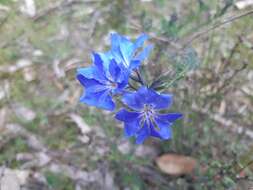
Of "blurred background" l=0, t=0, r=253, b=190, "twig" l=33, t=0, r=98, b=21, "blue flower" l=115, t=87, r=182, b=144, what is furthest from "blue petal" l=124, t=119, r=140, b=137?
"twig" l=33, t=0, r=98, b=21

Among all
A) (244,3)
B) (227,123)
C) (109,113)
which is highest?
(244,3)

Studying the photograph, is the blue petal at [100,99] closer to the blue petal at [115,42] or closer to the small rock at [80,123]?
the blue petal at [115,42]

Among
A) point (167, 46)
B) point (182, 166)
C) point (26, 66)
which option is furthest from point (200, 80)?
point (26, 66)

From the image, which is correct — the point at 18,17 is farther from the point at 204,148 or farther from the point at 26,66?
the point at 204,148

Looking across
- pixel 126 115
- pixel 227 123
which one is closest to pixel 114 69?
pixel 126 115

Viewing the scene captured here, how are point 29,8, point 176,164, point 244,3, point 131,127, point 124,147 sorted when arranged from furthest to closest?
point 29,8 → point 244,3 → point 124,147 → point 176,164 → point 131,127

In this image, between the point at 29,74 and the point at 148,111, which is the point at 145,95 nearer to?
A: the point at 148,111

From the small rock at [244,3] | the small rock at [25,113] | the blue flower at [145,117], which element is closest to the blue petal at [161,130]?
the blue flower at [145,117]
